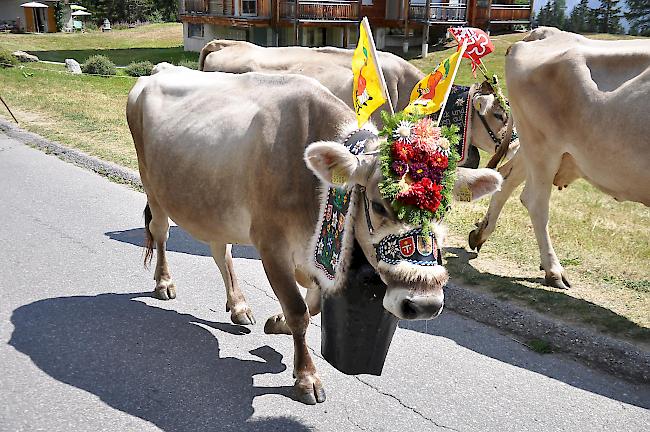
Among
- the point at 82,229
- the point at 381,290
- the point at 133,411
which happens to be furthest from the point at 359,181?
the point at 82,229

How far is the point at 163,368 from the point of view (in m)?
4.13

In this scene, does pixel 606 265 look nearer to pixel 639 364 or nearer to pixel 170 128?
pixel 639 364

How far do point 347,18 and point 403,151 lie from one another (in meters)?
28.0

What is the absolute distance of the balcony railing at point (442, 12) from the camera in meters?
31.0

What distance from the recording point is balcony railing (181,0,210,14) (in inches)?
1321

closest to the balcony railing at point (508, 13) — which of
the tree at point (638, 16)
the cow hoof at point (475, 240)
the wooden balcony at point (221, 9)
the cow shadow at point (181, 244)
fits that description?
the tree at point (638, 16)

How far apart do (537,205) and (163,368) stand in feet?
11.8

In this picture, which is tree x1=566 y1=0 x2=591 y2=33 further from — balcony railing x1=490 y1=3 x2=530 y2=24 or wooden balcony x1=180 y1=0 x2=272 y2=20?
wooden balcony x1=180 y1=0 x2=272 y2=20

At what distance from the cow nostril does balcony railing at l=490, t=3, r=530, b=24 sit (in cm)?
3202

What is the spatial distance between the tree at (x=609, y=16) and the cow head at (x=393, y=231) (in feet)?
112

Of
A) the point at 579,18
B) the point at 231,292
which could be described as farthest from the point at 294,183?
the point at 579,18

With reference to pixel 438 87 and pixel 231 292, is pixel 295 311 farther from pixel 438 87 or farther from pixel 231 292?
pixel 438 87

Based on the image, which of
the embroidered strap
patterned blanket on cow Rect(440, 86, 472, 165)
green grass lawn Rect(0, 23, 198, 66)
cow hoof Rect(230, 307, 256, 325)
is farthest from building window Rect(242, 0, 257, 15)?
the embroidered strap

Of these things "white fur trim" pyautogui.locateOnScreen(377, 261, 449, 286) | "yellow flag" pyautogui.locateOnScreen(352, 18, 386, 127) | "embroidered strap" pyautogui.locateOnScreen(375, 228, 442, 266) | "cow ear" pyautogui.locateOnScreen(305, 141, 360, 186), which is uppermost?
"yellow flag" pyautogui.locateOnScreen(352, 18, 386, 127)
